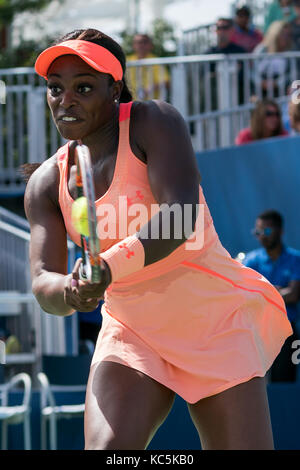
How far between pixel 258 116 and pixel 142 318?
5349mm

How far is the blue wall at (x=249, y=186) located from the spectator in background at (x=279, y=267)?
447 mm

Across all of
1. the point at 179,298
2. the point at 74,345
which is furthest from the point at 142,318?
the point at 74,345

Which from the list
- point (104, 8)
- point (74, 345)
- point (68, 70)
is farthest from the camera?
point (104, 8)

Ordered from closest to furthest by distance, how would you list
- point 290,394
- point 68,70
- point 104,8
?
point 68,70
point 290,394
point 104,8

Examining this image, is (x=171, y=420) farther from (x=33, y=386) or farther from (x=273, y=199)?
(x=273, y=199)

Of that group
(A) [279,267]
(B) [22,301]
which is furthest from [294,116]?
(B) [22,301]

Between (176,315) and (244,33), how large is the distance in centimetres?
771

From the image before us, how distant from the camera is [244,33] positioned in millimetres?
10492

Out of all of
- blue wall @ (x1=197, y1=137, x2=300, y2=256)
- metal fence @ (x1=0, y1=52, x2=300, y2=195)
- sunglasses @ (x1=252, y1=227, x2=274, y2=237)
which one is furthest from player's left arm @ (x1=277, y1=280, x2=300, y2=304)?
metal fence @ (x1=0, y1=52, x2=300, y2=195)

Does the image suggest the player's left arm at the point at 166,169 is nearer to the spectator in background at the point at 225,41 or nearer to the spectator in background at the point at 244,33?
the spectator in background at the point at 225,41

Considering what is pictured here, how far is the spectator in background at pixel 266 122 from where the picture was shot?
8.24m

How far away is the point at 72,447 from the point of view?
716 cm

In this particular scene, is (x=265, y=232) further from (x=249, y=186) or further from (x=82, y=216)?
(x=82, y=216)

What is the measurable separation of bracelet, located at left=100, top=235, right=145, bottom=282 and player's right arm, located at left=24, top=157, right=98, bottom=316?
28 cm
